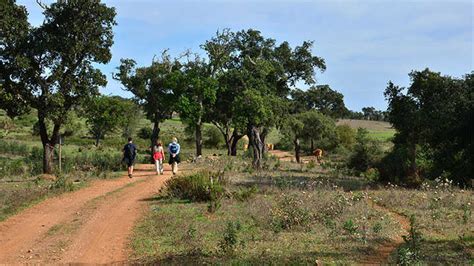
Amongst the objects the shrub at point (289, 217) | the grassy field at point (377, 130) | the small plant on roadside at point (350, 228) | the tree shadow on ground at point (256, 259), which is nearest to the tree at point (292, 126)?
the grassy field at point (377, 130)

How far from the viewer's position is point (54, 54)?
74.8 ft

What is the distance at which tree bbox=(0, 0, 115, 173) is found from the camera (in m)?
22.1

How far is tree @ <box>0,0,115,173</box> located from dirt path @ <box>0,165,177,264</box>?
6120 millimetres

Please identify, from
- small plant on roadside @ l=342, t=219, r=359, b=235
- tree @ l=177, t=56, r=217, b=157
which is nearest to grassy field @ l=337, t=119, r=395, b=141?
tree @ l=177, t=56, r=217, b=157

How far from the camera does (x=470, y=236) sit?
10.9 metres

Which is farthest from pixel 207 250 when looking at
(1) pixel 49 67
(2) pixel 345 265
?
(1) pixel 49 67

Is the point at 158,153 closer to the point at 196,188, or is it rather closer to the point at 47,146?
the point at 47,146

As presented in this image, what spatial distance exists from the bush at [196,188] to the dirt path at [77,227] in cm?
100

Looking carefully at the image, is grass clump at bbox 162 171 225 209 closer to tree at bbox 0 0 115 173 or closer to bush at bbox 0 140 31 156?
tree at bbox 0 0 115 173

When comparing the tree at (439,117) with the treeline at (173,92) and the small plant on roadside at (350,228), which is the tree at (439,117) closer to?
the treeline at (173,92)

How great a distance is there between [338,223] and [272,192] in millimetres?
5363

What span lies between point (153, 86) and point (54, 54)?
27.8 feet

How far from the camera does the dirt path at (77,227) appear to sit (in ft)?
32.6

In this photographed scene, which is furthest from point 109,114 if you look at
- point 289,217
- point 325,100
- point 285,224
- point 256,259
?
point 256,259
